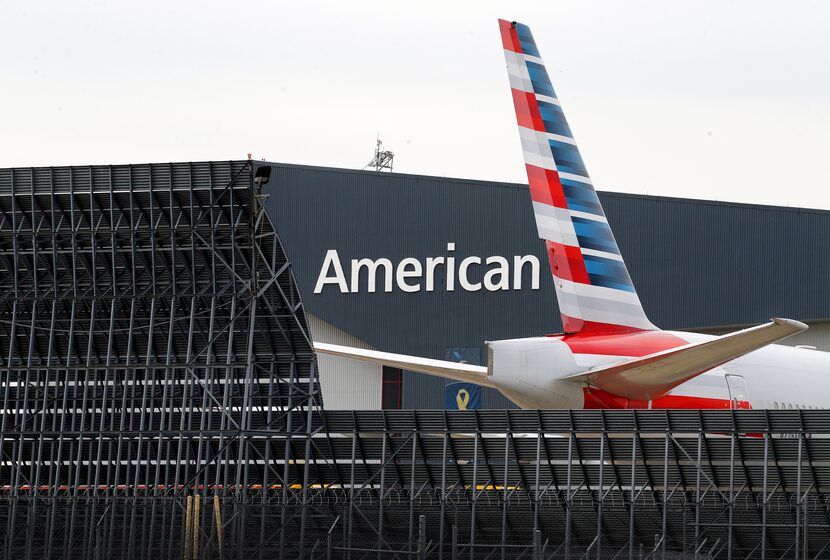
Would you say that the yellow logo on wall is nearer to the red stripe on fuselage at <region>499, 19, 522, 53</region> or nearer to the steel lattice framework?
the steel lattice framework

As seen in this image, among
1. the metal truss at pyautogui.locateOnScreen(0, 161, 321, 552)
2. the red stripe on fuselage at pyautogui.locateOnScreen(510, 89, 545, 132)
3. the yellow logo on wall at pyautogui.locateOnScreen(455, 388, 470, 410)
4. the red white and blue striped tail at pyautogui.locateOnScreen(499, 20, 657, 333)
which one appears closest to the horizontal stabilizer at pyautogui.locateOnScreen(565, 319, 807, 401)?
the red white and blue striped tail at pyautogui.locateOnScreen(499, 20, 657, 333)

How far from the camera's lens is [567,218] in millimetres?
35219

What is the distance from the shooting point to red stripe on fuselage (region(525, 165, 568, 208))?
35406 mm

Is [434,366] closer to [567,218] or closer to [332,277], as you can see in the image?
[567,218]

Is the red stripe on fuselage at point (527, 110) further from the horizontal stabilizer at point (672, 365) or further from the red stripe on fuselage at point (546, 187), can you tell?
the horizontal stabilizer at point (672, 365)

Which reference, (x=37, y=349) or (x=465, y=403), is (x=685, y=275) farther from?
(x=37, y=349)

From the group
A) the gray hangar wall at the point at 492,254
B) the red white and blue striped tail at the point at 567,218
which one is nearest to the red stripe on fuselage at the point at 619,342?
the red white and blue striped tail at the point at 567,218

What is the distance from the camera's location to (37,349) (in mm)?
47312

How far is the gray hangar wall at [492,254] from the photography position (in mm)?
59750

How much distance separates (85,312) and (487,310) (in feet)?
76.0

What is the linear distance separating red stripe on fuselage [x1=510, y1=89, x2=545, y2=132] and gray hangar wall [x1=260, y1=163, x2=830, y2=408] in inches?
1007

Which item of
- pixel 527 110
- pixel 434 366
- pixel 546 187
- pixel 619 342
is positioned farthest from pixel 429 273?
pixel 619 342

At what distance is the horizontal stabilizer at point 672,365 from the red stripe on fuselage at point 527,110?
24.0 ft

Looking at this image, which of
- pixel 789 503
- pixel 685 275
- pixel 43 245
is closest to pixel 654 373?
pixel 789 503
